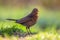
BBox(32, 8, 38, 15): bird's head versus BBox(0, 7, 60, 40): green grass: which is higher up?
BBox(32, 8, 38, 15): bird's head

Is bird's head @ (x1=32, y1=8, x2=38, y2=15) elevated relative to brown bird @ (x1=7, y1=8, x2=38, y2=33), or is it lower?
elevated

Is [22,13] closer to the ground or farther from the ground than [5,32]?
farther from the ground

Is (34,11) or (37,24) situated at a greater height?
(34,11)

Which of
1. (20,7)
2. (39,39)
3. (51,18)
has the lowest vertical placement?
(39,39)

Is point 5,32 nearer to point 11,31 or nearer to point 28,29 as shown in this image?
point 11,31

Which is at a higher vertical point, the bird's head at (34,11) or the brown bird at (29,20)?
the bird's head at (34,11)

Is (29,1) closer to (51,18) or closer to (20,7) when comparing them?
(20,7)

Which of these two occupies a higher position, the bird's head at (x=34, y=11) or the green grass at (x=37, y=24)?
the bird's head at (x=34, y=11)

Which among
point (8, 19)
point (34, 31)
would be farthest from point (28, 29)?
point (8, 19)
